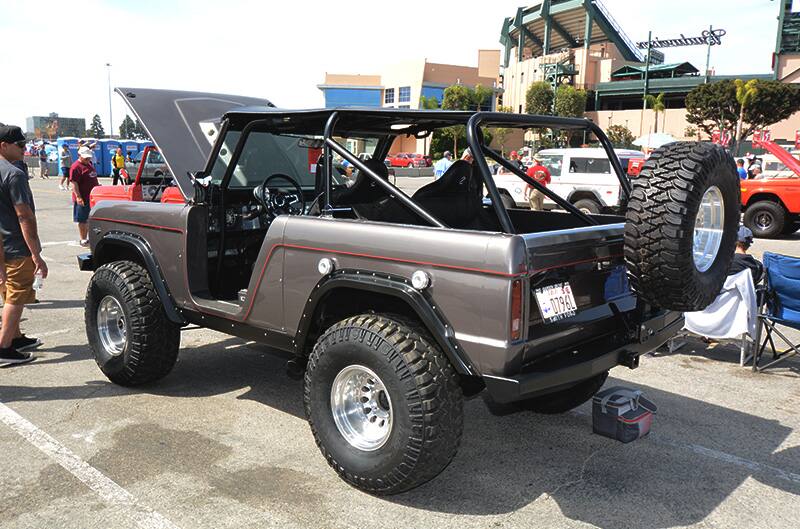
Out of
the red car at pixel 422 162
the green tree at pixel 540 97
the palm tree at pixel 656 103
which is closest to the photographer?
the red car at pixel 422 162

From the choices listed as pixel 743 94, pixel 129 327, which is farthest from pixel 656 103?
pixel 129 327

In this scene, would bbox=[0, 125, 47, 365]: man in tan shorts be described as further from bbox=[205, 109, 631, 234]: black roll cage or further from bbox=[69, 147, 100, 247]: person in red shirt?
bbox=[69, 147, 100, 247]: person in red shirt

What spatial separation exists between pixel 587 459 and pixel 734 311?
Result: 2668mm

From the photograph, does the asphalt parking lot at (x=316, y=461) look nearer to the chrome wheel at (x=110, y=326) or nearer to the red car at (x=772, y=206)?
the chrome wheel at (x=110, y=326)

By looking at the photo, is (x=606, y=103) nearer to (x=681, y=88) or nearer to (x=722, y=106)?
(x=681, y=88)

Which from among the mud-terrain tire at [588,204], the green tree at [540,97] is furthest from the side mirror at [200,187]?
the green tree at [540,97]

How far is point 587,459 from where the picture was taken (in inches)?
146

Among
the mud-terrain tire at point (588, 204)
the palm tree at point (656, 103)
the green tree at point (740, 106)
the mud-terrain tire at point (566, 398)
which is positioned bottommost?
the mud-terrain tire at point (566, 398)

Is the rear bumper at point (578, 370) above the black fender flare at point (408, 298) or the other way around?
the other way around

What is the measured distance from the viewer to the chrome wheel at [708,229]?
337 cm

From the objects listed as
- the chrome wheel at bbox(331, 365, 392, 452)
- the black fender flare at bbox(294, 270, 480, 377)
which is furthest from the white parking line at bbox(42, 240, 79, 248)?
the chrome wheel at bbox(331, 365, 392, 452)

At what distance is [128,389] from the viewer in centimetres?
464

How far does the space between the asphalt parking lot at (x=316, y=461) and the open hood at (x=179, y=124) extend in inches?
63.2

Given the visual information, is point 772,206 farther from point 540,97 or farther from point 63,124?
point 63,124
